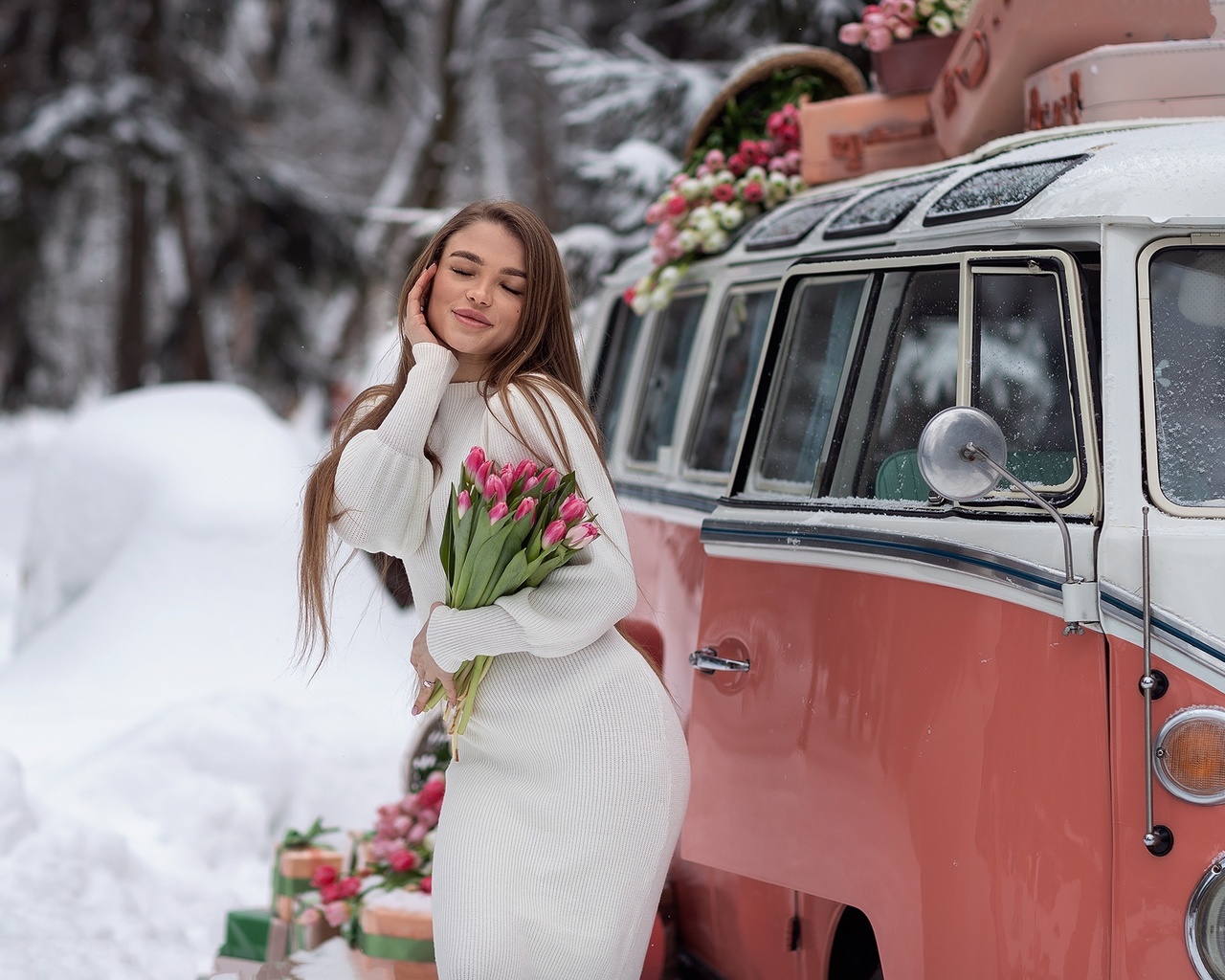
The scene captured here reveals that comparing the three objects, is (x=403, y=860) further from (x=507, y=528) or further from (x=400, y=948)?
(x=507, y=528)

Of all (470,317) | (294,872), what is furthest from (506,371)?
(294,872)

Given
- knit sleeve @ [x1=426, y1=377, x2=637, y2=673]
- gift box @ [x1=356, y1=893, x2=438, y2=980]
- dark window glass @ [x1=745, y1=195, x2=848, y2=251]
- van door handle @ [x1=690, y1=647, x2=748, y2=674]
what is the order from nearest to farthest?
knit sleeve @ [x1=426, y1=377, x2=637, y2=673] < van door handle @ [x1=690, y1=647, x2=748, y2=674] < dark window glass @ [x1=745, y1=195, x2=848, y2=251] < gift box @ [x1=356, y1=893, x2=438, y2=980]

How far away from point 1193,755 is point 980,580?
1.65ft

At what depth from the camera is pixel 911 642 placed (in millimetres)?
3109

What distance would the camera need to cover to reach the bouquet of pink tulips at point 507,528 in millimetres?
2861

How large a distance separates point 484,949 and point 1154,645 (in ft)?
4.40

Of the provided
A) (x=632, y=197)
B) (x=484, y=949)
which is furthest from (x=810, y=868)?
(x=632, y=197)

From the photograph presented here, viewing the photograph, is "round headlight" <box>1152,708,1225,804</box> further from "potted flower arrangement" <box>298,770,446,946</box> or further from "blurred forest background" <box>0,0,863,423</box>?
"blurred forest background" <box>0,0,863,423</box>

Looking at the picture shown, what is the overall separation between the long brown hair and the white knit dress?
0.05 meters

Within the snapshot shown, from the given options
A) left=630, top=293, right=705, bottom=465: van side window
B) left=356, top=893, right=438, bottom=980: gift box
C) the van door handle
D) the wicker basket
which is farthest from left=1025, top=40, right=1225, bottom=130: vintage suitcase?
left=356, top=893, right=438, bottom=980: gift box

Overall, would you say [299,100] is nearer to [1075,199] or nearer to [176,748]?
[176,748]

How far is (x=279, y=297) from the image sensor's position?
16766mm

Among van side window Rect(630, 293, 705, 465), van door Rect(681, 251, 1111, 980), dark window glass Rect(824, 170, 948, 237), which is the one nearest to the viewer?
van door Rect(681, 251, 1111, 980)

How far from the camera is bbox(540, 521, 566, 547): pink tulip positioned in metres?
2.85
